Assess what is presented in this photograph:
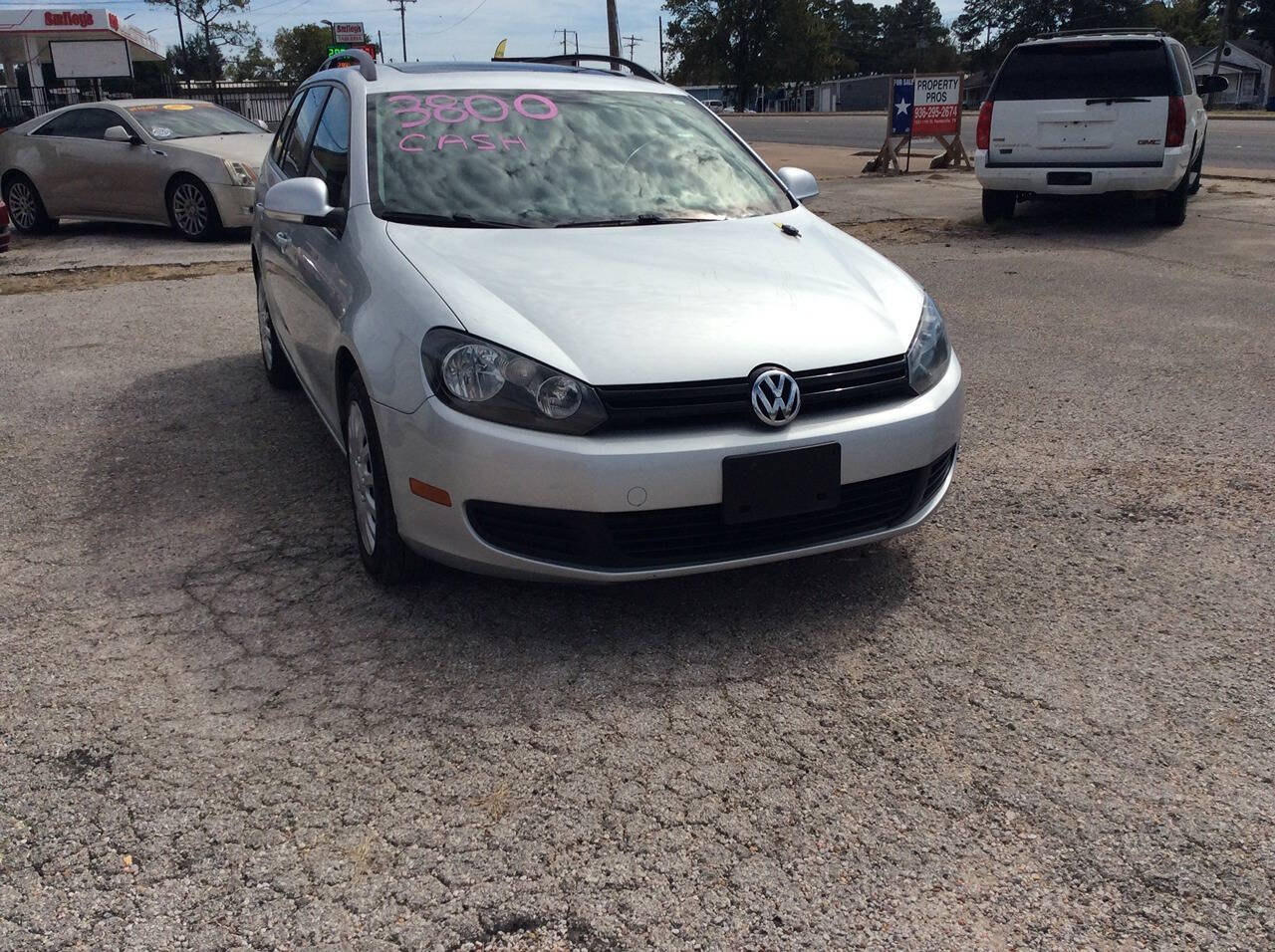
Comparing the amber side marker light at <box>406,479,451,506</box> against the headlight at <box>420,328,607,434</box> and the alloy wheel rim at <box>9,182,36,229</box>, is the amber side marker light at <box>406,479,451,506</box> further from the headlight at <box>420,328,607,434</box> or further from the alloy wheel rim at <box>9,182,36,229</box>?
the alloy wheel rim at <box>9,182,36,229</box>

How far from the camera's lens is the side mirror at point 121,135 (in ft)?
37.8

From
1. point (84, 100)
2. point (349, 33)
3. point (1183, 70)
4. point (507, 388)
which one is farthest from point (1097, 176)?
point (84, 100)

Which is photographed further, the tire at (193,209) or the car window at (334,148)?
the tire at (193,209)

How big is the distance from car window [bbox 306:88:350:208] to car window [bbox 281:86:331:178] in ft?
0.47

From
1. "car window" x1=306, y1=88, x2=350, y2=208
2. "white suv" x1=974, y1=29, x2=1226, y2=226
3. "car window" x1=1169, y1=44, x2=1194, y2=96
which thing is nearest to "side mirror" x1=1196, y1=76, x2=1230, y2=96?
"car window" x1=1169, y1=44, x2=1194, y2=96

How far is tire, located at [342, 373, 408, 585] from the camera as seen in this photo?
330 centimetres

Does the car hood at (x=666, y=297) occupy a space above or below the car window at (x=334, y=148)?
below

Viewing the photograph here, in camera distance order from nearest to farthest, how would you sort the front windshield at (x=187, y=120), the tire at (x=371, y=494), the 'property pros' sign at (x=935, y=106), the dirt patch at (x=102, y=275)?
the tire at (x=371, y=494) < the dirt patch at (x=102, y=275) < the front windshield at (x=187, y=120) < the 'property pros' sign at (x=935, y=106)

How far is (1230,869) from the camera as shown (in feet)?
7.47

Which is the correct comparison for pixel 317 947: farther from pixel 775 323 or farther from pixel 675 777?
pixel 775 323

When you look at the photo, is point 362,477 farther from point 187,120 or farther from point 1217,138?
point 1217,138

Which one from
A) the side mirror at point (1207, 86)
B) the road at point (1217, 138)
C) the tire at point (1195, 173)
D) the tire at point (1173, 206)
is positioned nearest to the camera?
the tire at point (1173, 206)

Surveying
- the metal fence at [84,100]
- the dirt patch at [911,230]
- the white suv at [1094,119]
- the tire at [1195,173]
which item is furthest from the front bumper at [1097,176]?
the metal fence at [84,100]

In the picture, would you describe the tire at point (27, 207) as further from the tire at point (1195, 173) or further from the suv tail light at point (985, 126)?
the tire at point (1195, 173)
